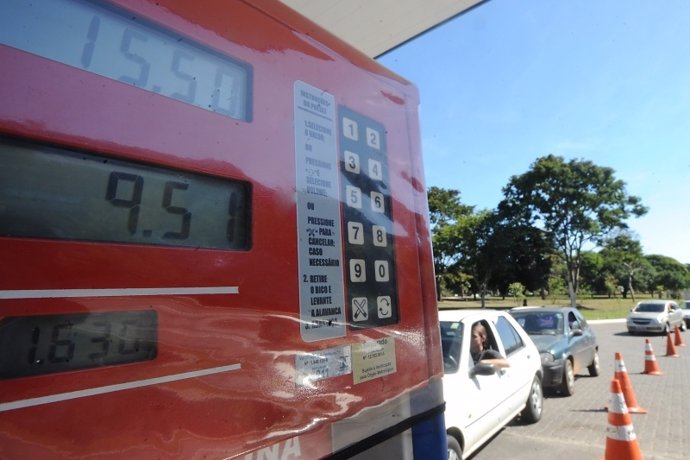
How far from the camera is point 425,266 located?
71.3 inches

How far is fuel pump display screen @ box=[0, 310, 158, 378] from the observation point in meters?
0.76

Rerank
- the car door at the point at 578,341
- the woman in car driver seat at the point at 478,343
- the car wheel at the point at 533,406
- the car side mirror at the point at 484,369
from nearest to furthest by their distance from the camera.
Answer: the car side mirror at the point at 484,369, the woman in car driver seat at the point at 478,343, the car wheel at the point at 533,406, the car door at the point at 578,341

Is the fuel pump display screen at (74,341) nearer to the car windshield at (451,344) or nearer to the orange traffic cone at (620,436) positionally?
Result: the car windshield at (451,344)

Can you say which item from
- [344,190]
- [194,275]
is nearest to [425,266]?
[344,190]

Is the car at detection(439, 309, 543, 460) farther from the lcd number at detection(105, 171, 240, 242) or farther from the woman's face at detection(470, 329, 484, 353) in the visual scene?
the lcd number at detection(105, 171, 240, 242)

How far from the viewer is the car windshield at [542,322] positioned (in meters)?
9.42

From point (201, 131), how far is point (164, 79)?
0.14 m

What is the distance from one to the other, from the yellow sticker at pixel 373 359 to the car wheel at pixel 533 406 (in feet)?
18.7

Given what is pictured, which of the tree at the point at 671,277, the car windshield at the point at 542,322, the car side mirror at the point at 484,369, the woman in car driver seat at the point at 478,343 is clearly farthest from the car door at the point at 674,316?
the tree at the point at 671,277

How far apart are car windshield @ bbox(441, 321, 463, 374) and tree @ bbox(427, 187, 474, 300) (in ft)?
111

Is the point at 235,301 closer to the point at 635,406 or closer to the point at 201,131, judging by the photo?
the point at 201,131

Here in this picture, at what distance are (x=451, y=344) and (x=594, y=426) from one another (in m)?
3.17

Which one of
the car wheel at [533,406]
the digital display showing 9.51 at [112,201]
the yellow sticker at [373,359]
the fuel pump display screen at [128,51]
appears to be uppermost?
the fuel pump display screen at [128,51]

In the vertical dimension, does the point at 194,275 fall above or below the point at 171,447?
above
